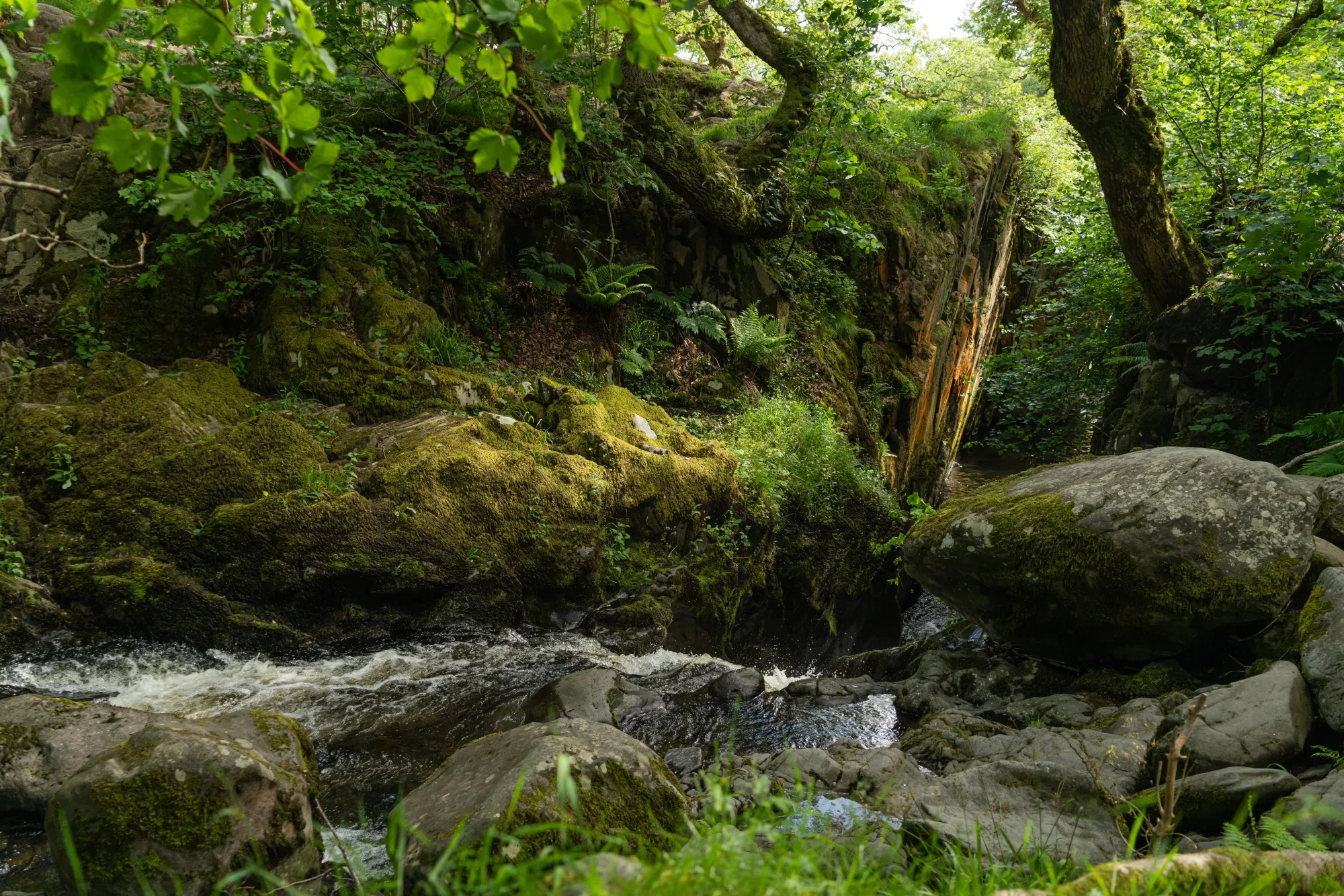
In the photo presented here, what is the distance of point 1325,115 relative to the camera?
29.0 ft

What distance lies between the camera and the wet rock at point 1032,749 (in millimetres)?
4090

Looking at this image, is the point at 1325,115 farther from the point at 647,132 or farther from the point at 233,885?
the point at 233,885

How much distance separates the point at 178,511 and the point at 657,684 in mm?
3756

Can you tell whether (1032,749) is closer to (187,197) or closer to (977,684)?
(977,684)

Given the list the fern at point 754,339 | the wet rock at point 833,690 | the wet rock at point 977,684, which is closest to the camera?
the wet rock at point 977,684

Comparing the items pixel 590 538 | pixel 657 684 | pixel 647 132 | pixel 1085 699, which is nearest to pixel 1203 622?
pixel 1085 699

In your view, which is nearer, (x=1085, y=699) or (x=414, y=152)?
(x=1085, y=699)

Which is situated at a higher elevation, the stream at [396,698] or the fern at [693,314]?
the fern at [693,314]

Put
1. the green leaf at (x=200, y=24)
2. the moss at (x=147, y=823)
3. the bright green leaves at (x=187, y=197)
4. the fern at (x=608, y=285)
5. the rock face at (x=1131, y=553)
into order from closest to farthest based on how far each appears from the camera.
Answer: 1. the bright green leaves at (x=187, y=197)
2. the green leaf at (x=200, y=24)
3. the moss at (x=147, y=823)
4. the rock face at (x=1131, y=553)
5. the fern at (x=608, y=285)

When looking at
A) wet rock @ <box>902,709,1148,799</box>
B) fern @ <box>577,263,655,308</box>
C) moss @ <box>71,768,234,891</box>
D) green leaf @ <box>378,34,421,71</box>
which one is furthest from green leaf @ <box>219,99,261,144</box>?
fern @ <box>577,263,655,308</box>

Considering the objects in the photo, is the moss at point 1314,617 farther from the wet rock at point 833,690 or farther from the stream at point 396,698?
the wet rock at point 833,690

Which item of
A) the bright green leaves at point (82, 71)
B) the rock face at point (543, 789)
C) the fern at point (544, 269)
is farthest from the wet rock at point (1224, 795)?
the fern at point (544, 269)

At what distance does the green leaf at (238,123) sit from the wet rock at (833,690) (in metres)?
5.73

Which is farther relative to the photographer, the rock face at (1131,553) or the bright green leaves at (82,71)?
the rock face at (1131,553)
